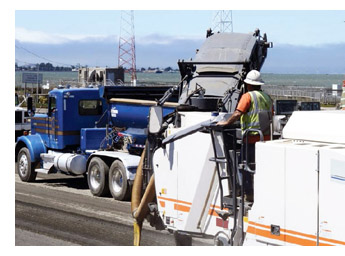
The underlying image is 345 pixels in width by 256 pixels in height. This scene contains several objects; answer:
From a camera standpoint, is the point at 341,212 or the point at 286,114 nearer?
the point at 341,212

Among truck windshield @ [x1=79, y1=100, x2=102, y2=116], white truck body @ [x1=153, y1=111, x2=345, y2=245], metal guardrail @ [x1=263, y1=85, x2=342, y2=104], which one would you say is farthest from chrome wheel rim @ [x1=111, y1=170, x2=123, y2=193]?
metal guardrail @ [x1=263, y1=85, x2=342, y2=104]

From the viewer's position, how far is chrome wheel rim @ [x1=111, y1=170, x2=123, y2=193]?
15.9 m

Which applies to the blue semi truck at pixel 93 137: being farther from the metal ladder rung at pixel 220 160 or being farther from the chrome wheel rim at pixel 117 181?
the metal ladder rung at pixel 220 160

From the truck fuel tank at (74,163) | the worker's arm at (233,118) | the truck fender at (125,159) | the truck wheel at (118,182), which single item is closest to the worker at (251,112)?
the worker's arm at (233,118)

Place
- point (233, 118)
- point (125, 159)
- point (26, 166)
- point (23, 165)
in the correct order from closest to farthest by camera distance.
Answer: point (233, 118), point (125, 159), point (26, 166), point (23, 165)

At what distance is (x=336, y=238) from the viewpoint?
6.90 metres

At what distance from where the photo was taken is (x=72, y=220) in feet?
42.7

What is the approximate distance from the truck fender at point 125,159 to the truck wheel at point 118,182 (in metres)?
0.11

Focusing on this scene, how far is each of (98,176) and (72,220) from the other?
3653 mm

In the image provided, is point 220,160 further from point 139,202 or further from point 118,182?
point 118,182

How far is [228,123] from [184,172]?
1.14m

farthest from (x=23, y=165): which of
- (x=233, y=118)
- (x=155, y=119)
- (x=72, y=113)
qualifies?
(x=233, y=118)
